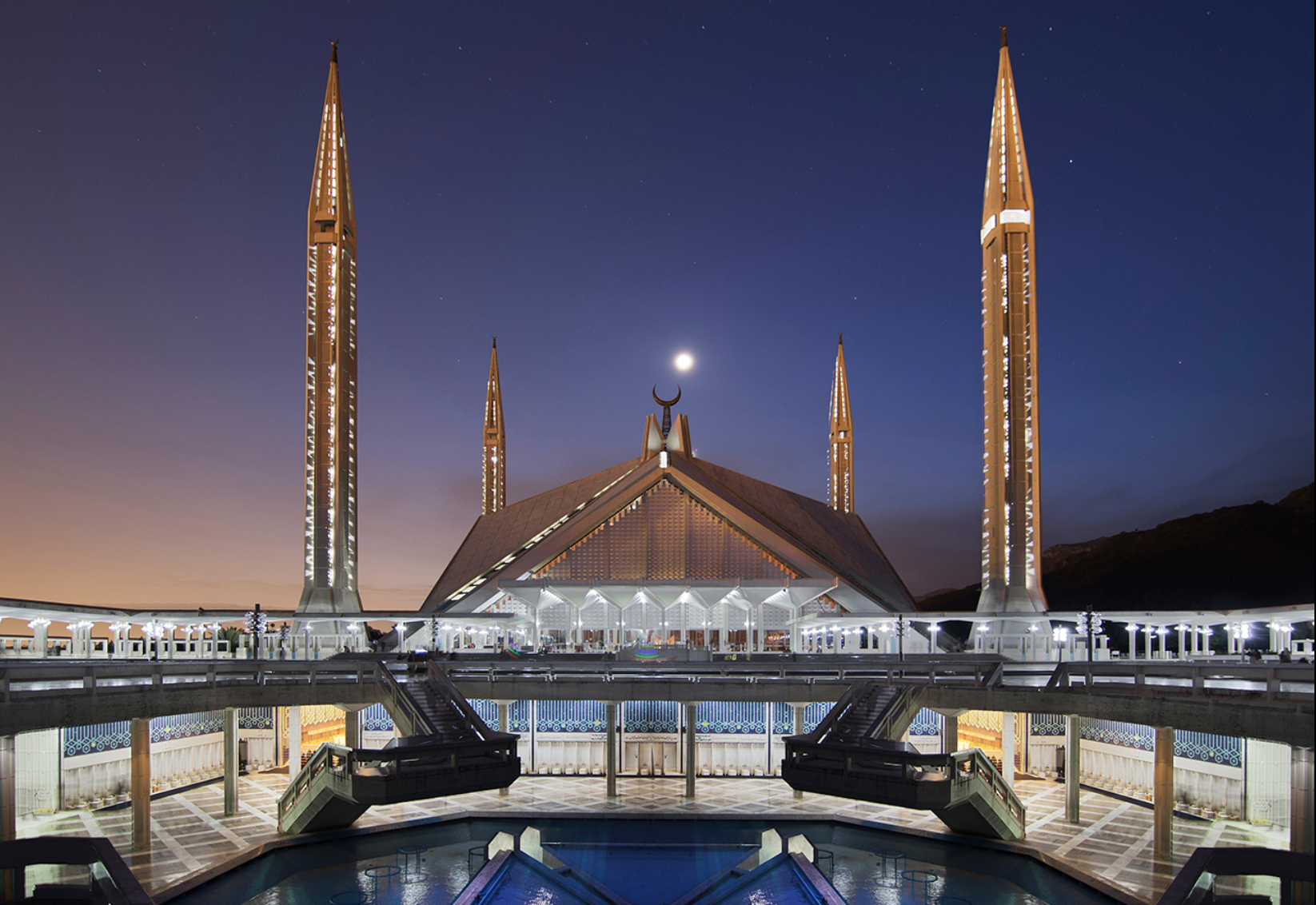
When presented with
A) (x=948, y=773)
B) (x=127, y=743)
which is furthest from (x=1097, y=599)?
(x=127, y=743)

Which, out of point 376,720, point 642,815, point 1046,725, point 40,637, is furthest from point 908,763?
point 40,637

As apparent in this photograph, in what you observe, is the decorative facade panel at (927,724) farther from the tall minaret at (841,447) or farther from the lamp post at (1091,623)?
the tall minaret at (841,447)

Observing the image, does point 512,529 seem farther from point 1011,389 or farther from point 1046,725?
point 1046,725

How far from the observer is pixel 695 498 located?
42.9m

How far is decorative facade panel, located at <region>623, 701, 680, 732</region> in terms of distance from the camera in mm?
31562

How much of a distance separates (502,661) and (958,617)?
58.1 ft

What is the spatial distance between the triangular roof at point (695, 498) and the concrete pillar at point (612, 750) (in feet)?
47.0

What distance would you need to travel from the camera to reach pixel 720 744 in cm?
3117

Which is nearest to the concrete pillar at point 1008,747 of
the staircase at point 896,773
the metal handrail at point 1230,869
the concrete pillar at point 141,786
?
the staircase at point 896,773

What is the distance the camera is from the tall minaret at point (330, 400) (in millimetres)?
37906

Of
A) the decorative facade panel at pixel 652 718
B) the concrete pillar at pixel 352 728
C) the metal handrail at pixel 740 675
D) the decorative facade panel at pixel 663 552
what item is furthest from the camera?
the decorative facade panel at pixel 663 552

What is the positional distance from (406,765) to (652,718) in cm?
1207

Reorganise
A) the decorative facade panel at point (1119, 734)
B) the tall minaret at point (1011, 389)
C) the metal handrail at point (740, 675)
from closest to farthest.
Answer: the metal handrail at point (740, 675) < the decorative facade panel at point (1119, 734) < the tall minaret at point (1011, 389)

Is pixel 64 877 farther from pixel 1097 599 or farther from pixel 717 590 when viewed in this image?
pixel 1097 599
